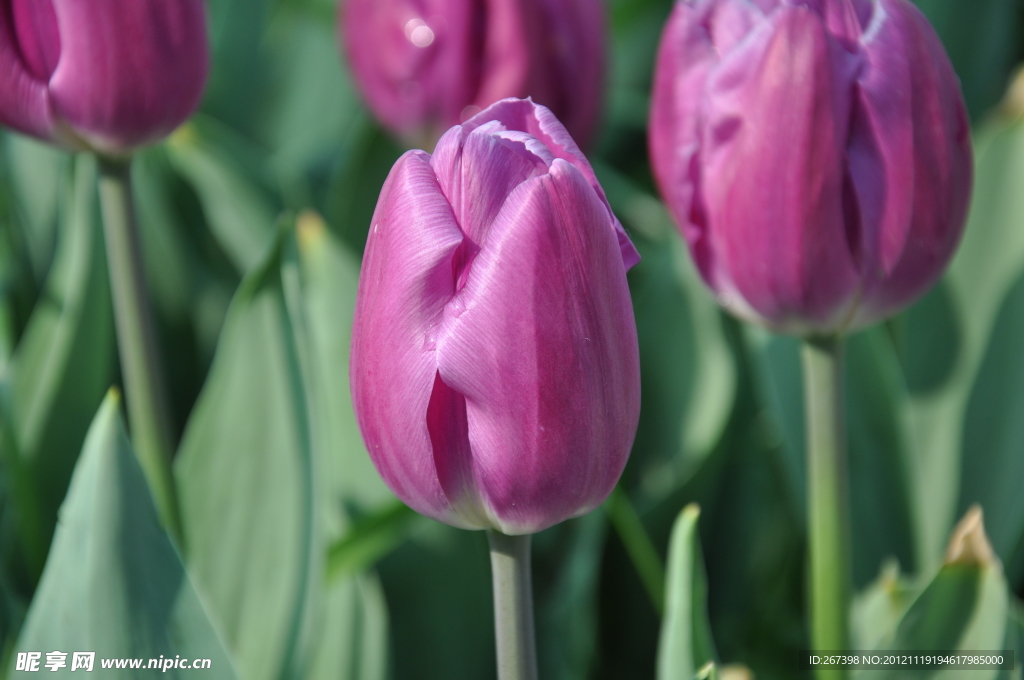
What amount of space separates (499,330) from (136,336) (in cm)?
33

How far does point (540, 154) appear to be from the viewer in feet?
1.27

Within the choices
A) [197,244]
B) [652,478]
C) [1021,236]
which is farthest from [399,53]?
[1021,236]

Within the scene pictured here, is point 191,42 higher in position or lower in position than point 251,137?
higher

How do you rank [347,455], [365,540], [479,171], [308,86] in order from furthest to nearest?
[308,86]
[347,455]
[365,540]
[479,171]

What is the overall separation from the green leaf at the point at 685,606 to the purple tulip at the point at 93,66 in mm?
391

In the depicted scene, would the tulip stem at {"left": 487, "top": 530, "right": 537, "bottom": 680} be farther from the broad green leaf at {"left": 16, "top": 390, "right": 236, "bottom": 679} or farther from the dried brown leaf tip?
the dried brown leaf tip

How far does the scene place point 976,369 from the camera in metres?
0.83

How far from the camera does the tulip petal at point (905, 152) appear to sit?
1.77 ft

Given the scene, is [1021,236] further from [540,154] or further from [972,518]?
[540,154]

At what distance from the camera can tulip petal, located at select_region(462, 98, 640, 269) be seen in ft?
1.33

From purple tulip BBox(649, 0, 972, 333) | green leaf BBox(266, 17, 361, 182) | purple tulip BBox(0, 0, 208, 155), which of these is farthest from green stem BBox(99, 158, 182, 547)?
green leaf BBox(266, 17, 361, 182)

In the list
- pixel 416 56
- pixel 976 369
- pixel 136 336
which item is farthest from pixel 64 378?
pixel 976 369

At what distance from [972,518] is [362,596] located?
410 millimetres

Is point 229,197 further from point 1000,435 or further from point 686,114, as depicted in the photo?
point 1000,435
